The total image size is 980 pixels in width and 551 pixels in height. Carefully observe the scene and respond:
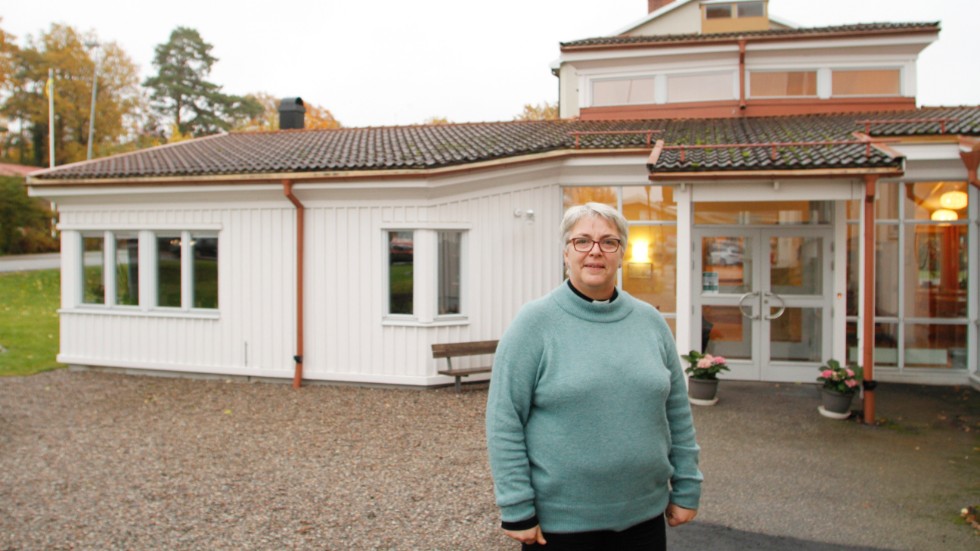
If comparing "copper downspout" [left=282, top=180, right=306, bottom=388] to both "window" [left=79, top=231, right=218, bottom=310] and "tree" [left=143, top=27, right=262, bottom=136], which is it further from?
"tree" [left=143, top=27, right=262, bottom=136]

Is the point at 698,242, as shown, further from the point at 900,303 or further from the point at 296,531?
the point at 296,531

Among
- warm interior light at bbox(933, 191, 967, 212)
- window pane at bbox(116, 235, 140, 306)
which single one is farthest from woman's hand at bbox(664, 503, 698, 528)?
window pane at bbox(116, 235, 140, 306)

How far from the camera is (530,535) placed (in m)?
2.57

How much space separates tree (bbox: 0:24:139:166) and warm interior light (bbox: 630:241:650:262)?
154 ft

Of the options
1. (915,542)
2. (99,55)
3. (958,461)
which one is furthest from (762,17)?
(99,55)

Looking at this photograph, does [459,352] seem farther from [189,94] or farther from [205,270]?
[189,94]

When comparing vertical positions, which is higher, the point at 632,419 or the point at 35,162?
the point at 35,162

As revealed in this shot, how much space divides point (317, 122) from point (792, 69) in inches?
1325

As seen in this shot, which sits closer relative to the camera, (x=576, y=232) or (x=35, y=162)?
(x=576, y=232)

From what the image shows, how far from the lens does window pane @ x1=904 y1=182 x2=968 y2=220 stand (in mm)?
10781

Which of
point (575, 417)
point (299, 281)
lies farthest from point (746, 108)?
point (575, 417)

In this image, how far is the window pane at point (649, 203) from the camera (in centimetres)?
1170

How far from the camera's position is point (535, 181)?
11820mm

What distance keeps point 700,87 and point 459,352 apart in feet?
27.4
